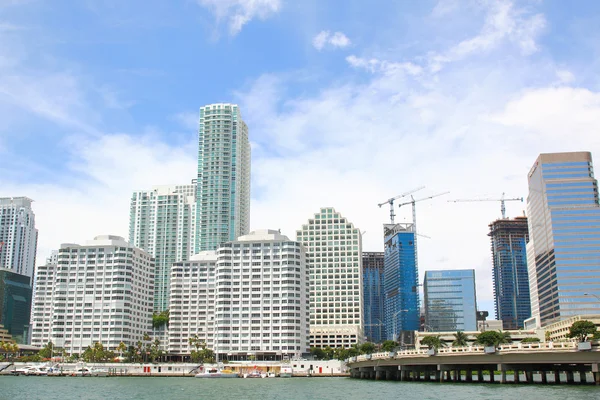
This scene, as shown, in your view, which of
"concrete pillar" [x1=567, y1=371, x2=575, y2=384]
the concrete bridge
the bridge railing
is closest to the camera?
the concrete bridge

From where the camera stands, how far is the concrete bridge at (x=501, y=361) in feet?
343

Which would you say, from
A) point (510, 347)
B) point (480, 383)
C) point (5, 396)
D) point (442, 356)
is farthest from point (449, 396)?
point (5, 396)

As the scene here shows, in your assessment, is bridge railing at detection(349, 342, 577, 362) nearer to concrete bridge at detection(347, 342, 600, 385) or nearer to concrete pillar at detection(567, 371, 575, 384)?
A: concrete bridge at detection(347, 342, 600, 385)

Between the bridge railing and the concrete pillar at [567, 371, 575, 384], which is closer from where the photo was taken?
the bridge railing

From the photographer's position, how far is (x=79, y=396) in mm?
117938

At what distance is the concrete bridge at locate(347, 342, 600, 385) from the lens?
343 ft

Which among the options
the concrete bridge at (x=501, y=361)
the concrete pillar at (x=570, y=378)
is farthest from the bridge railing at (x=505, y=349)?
the concrete pillar at (x=570, y=378)

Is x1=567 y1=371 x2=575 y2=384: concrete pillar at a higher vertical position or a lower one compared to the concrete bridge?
lower

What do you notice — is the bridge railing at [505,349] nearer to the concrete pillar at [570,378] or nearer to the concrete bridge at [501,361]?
the concrete bridge at [501,361]

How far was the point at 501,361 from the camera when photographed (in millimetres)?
116062

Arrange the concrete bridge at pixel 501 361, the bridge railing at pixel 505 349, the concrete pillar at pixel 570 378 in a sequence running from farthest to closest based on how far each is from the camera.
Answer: the concrete pillar at pixel 570 378
the bridge railing at pixel 505 349
the concrete bridge at pixel 501 361

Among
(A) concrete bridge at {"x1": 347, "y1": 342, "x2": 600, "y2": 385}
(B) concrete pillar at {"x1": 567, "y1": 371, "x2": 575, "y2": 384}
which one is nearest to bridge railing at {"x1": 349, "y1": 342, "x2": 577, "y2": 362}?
(A) concrete bridge at {"x1": 347, "y1": 342, "x2": 600, "y2": 385}

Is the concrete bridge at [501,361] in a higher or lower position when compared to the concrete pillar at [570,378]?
higher

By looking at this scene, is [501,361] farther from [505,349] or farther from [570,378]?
[570,378]
